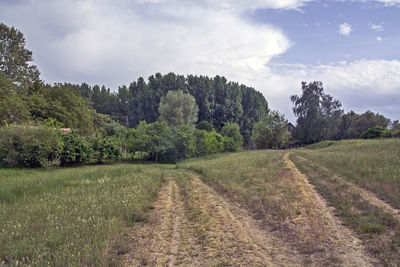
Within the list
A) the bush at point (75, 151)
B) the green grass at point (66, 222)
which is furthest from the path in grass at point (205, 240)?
the bush at point (75, 151)

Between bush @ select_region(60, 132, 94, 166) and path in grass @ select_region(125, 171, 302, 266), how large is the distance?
20.3 m

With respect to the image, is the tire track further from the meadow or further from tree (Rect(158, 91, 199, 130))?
tree (Rect(158, 91, 199, 130))

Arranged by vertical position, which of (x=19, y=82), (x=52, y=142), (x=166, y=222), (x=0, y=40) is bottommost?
(x=166, y=222)

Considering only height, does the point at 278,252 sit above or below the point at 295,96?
below

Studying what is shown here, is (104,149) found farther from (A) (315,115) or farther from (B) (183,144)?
(A) (315,115)

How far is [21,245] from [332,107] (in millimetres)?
78625

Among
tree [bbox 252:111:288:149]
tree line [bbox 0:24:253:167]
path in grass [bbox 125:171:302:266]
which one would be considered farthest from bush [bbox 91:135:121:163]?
tree [bbox 252:111:288:149]

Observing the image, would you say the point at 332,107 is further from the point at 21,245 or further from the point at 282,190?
the point at 21,245

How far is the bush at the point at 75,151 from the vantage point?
26.0 m

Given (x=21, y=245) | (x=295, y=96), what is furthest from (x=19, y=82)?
(x=295, y=96)

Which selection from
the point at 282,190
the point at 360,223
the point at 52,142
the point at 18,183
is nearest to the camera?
the point at 360,223

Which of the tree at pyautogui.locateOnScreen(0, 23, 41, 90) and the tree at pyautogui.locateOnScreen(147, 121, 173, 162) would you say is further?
the tree at pyautogui.locateOnScreen(147, 121, 173, 162)

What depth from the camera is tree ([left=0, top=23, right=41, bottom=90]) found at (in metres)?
32.1

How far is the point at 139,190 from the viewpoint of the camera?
11453mm
